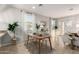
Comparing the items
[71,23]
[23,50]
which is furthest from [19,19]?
[71,23]

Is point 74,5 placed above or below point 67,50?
above

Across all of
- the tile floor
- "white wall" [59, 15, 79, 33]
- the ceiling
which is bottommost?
the tile floor

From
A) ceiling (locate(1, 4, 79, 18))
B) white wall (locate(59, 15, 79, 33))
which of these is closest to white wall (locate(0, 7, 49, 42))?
ceiling (locate(1, 4, 79, 18))

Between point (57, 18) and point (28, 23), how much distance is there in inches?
21.1

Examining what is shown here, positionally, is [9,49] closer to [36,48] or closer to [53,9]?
[36,48]

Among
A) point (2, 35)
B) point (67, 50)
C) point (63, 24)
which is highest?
point (63, 24)

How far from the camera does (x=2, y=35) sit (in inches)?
84.8

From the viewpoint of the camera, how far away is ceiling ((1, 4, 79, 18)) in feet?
6.98

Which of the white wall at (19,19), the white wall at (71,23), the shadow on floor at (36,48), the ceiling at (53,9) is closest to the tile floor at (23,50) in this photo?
the shadow on floor at (36,48)

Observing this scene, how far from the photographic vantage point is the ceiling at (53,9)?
6.98ft

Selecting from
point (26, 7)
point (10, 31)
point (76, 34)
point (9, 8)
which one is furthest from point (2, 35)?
point (76, 34)

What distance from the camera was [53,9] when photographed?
2166mm

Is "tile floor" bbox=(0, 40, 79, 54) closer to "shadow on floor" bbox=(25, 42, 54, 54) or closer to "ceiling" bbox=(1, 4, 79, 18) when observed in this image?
"shadow on floor" bbox=(25, 42, 54, 54)

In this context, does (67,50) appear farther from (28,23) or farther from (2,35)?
(2,35)
